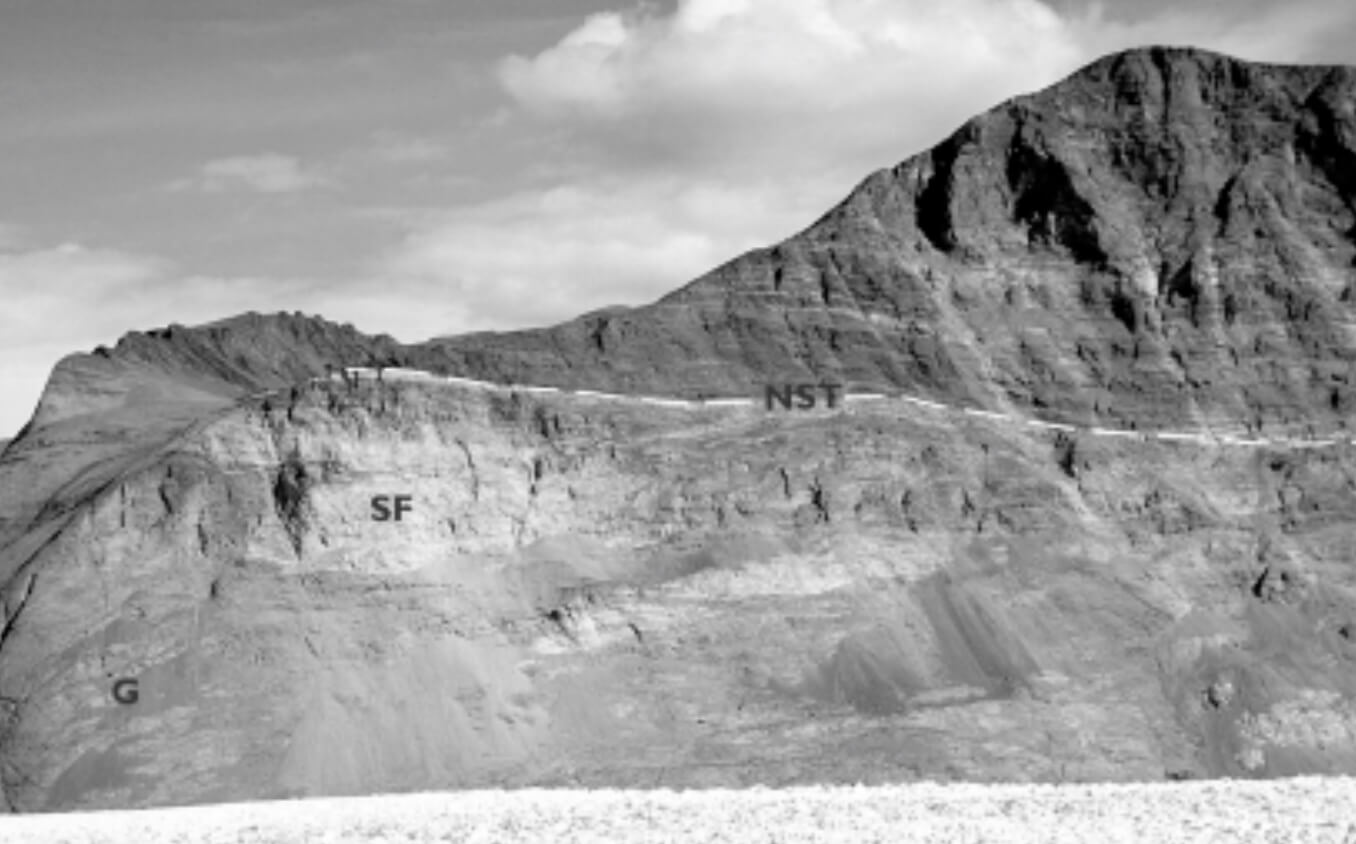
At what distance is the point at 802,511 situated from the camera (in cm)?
7619

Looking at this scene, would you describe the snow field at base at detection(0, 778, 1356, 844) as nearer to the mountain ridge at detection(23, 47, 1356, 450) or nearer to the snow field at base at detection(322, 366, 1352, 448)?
the snow field at base at detection(322, 366, 1352, 448)

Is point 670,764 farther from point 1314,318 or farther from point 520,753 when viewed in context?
point 1314,318

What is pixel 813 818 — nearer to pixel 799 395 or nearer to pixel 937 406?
pixel 799 395

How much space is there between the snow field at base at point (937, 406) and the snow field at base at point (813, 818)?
2810cm

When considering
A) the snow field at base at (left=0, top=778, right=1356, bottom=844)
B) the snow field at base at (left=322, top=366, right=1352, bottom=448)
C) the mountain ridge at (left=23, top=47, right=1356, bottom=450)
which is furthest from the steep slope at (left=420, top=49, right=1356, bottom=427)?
the snow field at base at (left=0, top=778, right=1356, bottom=844)

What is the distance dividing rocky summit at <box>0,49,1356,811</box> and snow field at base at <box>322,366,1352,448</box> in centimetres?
23

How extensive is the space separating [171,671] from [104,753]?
10.8ft

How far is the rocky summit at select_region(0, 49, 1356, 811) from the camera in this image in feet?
218

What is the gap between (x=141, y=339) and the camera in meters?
91.0

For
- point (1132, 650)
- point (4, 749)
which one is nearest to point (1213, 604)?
point (1132, 650)

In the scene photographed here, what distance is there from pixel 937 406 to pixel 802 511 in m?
8.10

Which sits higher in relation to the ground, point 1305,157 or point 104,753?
point 1305,157

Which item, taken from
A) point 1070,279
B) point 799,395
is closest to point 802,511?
point 799,395

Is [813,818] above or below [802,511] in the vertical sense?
below
